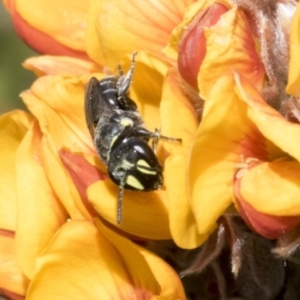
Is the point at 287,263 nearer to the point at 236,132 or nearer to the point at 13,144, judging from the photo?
the point at 236,132

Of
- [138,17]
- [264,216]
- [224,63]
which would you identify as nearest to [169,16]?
[138,17]

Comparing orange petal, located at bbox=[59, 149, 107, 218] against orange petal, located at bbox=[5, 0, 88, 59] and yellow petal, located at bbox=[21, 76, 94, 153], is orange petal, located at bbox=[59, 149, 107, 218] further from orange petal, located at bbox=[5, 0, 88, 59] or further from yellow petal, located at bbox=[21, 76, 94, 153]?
orange petal, located at bbox=[5, 0, 88, 59]

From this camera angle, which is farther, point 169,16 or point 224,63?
point 169,16

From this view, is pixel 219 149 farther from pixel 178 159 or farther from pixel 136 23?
pixel 136 23

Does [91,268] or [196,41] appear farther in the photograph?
[91,268]

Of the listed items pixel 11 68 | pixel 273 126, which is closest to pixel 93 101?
pixel 273 126
